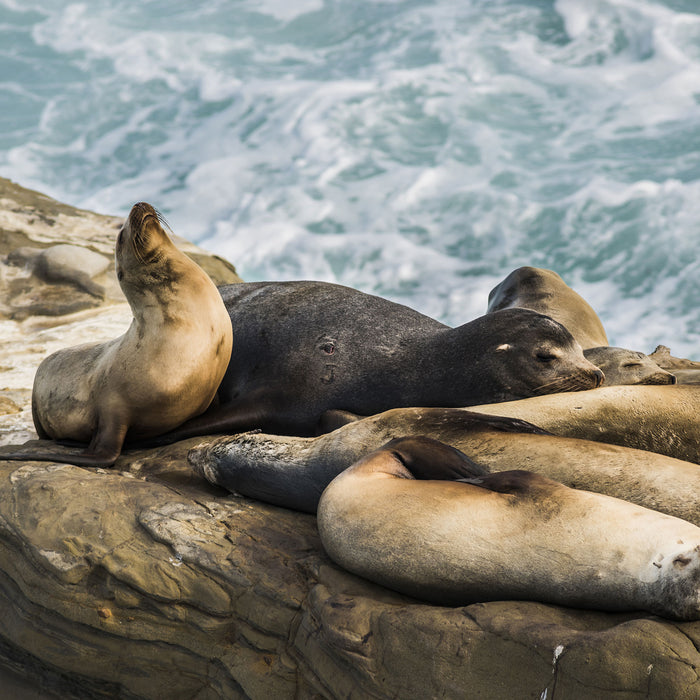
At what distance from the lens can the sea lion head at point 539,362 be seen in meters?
4.27

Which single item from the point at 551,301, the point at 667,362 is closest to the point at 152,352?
the point at 551,301

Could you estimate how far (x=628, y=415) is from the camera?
3732 mm

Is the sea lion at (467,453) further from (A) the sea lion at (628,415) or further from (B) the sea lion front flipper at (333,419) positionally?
(B) the sea lion front flipper at (333,419)

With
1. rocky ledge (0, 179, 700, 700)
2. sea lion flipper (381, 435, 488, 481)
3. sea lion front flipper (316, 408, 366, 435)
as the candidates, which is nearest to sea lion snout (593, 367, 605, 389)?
sea lion front flipper (316, 408, 366, 435)

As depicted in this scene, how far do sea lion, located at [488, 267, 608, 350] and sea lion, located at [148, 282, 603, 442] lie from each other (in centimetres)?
110

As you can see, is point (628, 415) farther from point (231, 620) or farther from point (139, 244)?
point (139, 244)

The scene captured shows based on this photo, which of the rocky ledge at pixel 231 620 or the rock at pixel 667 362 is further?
the rock at pixel 667 362

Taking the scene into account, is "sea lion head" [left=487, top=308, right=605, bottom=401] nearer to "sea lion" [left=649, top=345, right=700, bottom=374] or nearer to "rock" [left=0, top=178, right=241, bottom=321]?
"sea lion" [left=649, top=345, right=700, bottom=374]

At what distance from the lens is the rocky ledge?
90.7 inches

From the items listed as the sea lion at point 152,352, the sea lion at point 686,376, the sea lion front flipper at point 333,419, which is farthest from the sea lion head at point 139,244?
the sea lion at point 686,376

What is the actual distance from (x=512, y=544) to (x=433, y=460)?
0.57 metres

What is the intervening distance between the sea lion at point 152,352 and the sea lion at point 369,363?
27 centimetres

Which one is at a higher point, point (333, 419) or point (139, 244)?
point (139, 244)

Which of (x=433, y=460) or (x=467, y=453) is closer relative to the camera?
(x=433, y=460)
